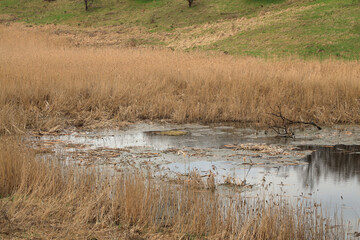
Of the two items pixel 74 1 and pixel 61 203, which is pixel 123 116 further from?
pixel 74 1

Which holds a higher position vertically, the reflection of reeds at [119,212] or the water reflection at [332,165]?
the reflection of reeds at [119,212]

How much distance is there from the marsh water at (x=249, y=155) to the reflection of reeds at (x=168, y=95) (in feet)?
2.96

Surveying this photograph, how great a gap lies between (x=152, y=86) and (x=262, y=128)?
4.36m

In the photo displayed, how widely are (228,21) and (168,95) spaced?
88.2 ft

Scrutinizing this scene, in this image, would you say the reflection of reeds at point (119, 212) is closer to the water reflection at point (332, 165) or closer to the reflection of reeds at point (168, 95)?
the water reflection at point (332, 165)

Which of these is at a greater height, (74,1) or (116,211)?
(74,1)

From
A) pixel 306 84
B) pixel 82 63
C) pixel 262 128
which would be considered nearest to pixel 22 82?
pixel 82 63

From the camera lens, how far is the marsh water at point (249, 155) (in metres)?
7.40

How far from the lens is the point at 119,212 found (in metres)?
5.76

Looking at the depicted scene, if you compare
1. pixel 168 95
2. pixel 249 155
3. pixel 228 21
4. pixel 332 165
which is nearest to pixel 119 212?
pixel 249 155

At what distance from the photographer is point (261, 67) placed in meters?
17.6

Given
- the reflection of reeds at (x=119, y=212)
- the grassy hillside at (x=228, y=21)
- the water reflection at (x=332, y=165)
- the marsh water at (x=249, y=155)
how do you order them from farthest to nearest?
the grassy hillside at (x=228, y=21) → the water reflection at (x=332, y=165) → the marsh water at (x=249, y=155) → the reflection of reeds at (x=119, y=212)

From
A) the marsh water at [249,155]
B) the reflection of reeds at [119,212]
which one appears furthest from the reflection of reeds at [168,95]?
the reflection of reeds at [119,212]

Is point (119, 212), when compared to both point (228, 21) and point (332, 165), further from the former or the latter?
point (228, 21)
